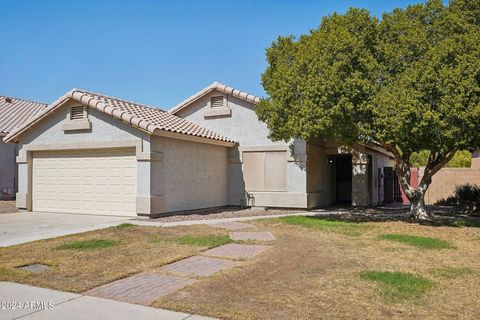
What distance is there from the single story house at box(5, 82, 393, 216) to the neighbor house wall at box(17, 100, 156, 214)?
1.5 inches

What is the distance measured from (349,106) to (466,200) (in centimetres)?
1030

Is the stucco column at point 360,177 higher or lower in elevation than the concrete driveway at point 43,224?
higher

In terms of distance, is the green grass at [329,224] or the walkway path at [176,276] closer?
the walkway path at [176,276]

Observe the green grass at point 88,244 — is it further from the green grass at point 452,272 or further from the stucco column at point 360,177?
the stucco column at point 360,177

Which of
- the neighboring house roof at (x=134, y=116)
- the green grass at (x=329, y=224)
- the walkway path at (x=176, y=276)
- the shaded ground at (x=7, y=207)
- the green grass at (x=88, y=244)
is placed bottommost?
the walkway path at (x=176, y=276)

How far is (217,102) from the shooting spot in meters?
20.2

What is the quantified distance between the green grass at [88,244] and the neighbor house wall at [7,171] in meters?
15.8

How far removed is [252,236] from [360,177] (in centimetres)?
993

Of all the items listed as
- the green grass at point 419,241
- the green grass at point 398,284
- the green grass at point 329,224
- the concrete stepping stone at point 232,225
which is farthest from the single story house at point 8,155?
the green grass at point 398,284

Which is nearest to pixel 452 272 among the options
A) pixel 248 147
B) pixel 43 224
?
pixel 43 224

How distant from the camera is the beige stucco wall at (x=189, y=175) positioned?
1566 cm

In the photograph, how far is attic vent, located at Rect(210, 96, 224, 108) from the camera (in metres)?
20.1

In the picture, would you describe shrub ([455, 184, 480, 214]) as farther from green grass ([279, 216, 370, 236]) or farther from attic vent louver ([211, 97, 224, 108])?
attic vent louver ([211, 97, 224, 108])

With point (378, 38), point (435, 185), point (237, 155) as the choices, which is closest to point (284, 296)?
point (378, 38)
